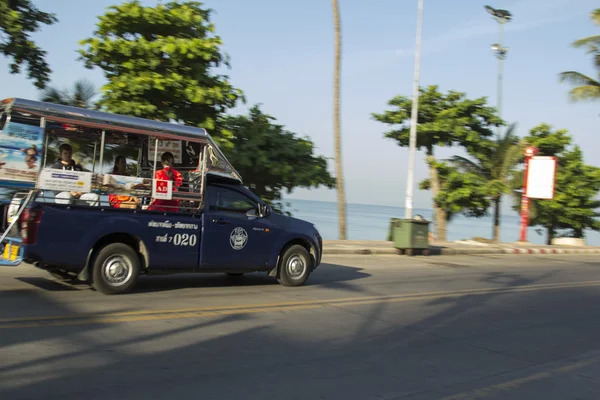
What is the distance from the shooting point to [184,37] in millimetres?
17766

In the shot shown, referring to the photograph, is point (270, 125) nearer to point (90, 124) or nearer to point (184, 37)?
point (184, 37)

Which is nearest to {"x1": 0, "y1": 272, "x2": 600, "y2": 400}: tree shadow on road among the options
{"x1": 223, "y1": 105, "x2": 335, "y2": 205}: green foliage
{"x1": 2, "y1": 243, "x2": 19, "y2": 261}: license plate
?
{"x1": 2, "y1": 243, "x2": 19, "y2": 261}: license plate

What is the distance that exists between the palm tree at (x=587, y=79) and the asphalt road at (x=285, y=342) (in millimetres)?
24516

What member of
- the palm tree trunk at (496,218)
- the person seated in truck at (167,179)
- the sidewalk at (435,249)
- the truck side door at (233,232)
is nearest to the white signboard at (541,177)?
the palm tree trunk at (496,218)

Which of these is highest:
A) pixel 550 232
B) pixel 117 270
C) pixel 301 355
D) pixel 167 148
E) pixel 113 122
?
pixel 113 122

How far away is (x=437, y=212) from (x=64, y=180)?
1013 inches

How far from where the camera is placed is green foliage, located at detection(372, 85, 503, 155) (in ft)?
99.1

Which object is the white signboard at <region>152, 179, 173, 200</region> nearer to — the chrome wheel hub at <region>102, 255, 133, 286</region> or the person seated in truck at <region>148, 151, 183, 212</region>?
the person seated in truck at <region>148, 151, 183, 212</region>

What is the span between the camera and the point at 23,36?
16.3m

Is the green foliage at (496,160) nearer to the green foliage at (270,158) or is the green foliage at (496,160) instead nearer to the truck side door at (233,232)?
the green foliage at (270,158)

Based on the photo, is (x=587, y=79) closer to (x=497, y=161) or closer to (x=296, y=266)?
(x=497, y=161)

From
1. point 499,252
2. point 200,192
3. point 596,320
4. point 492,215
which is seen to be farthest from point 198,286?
point 492,215

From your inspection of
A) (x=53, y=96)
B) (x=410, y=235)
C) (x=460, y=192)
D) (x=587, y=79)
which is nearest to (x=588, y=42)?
(x=587, y=79)

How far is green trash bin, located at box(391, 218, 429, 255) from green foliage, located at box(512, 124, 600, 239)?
1707cm
